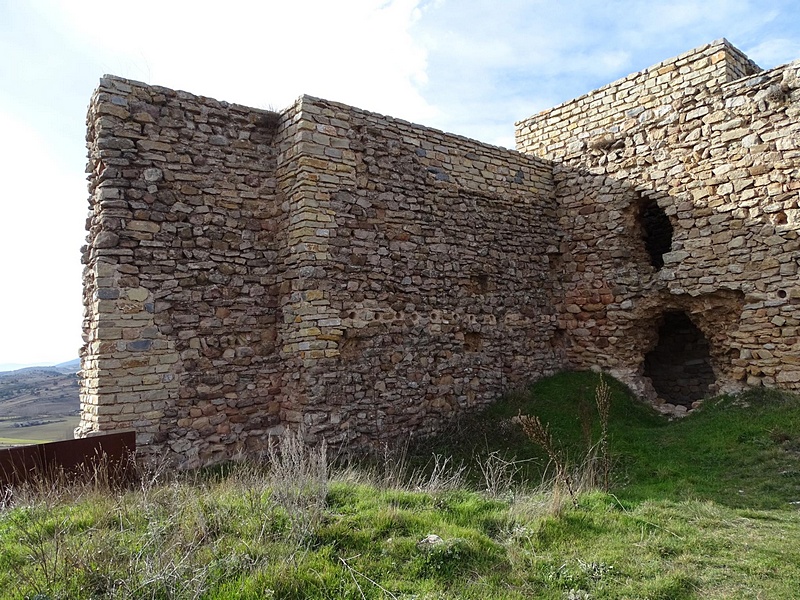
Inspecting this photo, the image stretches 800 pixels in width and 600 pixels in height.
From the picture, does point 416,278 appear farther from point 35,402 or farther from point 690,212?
point 35,402

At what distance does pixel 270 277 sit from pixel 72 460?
3073 mm

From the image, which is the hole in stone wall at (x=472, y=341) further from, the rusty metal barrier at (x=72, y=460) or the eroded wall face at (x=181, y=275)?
the rusty metal barrier at (x=72, y=460)

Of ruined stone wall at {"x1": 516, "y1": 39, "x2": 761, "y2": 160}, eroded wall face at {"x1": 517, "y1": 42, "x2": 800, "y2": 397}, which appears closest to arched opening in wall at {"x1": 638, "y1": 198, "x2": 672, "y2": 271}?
eroded wall face at {"x1": 517, "y1": 42, "x2": 800, "y2": 397}

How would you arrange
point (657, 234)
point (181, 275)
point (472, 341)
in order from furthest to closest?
point (657, 234) < point (472, 341) < point (181, 275)

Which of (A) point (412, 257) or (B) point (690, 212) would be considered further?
(B) point (690, 212)

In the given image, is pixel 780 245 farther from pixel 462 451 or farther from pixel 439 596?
pixel 439 596

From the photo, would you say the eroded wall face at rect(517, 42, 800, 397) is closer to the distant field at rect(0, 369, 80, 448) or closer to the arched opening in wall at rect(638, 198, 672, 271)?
the arched opening in wall at rect(638, 198, 672, 271)

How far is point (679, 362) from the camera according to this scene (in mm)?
10328

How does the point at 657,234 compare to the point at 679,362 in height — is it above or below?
above

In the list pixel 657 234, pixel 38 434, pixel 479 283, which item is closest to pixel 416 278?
pixel 479 283

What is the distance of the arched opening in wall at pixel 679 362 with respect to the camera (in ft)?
32.7

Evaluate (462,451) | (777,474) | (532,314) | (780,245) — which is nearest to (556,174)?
(532,314)

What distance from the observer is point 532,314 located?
991 centimetres

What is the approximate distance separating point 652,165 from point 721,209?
4.44 ft
